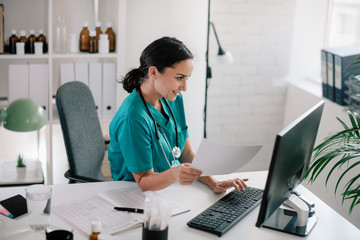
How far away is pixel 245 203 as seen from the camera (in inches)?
74.4

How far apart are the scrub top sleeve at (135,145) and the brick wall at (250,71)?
1.76m

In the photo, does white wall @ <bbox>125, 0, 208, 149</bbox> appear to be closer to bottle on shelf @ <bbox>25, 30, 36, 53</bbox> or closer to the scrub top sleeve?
bottle on shelf @ <bbox>25, 30, 36, 53</bbox>

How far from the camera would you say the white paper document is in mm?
1712

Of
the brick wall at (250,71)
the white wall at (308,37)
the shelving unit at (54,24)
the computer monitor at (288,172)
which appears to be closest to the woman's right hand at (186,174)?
the computer monitor at (288,172)

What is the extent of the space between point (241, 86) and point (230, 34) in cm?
41

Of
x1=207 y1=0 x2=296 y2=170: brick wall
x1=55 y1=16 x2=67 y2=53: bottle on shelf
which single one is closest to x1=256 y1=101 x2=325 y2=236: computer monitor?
x1=55 y1=16 x2=67 y2=53: bottle on shelf

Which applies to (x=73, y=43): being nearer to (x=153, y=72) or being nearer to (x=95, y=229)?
(x=153, y=72)

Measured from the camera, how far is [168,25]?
124 inches

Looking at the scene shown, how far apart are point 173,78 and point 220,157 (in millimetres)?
459

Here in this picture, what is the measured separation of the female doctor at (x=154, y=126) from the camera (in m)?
1.93

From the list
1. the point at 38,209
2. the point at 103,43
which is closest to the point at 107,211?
the point at 38,209

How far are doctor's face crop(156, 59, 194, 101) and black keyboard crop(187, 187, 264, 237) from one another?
0.49 metres

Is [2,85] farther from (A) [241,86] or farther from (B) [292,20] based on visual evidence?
(B) [292,20]

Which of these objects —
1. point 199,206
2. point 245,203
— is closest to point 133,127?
point 199,206
